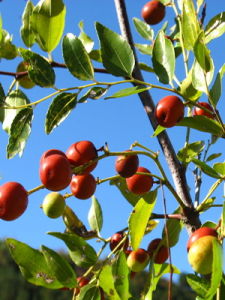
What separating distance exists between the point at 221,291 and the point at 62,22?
58 cm

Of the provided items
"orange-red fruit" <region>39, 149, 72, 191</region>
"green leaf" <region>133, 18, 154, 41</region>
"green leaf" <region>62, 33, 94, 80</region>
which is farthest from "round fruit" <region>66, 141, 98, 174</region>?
"green leaf" <region>133, 18, 154, 41</region>

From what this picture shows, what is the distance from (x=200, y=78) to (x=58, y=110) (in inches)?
10.5

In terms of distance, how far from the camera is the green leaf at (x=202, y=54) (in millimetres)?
787

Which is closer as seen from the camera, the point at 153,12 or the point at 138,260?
the point at 138,260

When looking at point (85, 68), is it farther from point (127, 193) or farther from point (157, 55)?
point (127, 193)

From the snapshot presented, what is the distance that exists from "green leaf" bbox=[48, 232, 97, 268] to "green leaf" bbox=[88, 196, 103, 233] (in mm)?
218

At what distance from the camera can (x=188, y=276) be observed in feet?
2.87

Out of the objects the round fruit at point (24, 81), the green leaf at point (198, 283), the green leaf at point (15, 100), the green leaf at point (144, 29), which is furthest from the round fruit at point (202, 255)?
the green leaf at point (144, 29)

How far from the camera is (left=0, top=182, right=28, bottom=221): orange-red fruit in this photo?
0.92 metres

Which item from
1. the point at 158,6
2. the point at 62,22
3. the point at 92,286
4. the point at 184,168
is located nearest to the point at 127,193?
the point at 184,168

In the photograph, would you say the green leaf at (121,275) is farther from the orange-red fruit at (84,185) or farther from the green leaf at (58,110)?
the green leaf at (58,110)

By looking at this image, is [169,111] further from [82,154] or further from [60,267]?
[60,267]

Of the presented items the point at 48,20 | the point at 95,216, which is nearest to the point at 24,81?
the point at 48,20

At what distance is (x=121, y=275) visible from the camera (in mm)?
870
